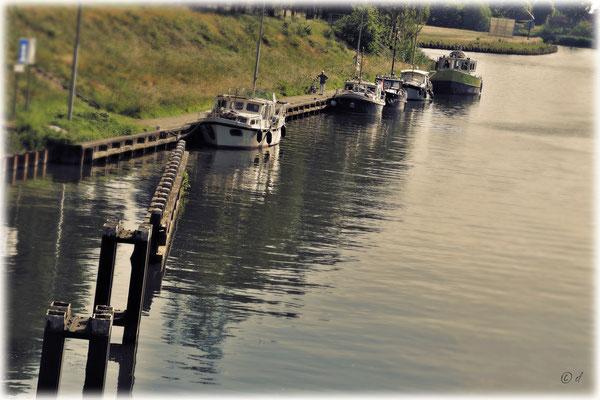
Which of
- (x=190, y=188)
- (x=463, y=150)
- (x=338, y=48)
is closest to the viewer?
(x=190, y=188)

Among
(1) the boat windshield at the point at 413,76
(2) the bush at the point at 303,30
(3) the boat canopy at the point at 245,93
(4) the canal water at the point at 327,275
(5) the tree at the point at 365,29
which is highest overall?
(5) the tree at the point at 365,29

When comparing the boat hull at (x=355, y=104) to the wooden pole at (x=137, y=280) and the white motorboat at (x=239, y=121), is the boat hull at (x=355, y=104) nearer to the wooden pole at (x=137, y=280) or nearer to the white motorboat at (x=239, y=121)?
the white motorboat at (x=239, y=121)

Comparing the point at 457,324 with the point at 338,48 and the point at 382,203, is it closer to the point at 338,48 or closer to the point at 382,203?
the point at 382,203

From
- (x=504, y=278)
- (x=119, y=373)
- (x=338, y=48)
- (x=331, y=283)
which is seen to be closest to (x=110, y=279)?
(x=119, y=373)

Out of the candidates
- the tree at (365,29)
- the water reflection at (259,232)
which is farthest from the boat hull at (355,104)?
the tree at (365,29)

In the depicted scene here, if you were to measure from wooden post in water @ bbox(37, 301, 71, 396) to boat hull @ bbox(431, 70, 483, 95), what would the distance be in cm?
10122

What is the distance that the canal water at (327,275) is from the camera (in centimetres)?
1864

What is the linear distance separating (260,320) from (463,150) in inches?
1681

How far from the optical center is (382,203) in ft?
130

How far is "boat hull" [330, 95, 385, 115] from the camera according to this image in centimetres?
7883

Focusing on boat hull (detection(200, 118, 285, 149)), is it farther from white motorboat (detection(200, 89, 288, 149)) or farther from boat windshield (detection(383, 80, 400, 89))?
boat windshield (detection(383, 80, 400, 89))

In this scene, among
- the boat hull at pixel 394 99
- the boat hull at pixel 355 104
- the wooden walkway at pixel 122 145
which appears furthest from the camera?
the boat hull at pixel 394 99

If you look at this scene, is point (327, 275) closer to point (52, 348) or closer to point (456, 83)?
point (52, 348)

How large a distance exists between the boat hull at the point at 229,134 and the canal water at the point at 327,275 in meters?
1.04
